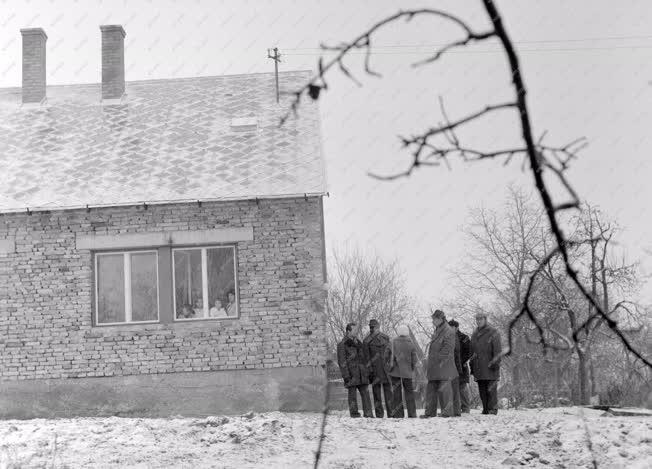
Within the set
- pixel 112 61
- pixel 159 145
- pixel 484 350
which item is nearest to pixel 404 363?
pixel 484 350

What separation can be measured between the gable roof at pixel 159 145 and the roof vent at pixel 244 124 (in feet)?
0.06

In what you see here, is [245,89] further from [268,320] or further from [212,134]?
[268,320]

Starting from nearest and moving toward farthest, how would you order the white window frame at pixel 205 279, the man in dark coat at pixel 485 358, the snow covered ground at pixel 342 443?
the snow covered ground at pixel 342 443, the man in dark coat at pixel 485 358, the white window frame at pixel 205 279

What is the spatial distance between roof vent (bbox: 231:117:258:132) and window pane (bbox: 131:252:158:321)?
354 centimetres

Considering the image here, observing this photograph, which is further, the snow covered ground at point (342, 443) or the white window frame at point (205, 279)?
the white window frame at point (205, 279)

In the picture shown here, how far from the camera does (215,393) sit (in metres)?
15.6

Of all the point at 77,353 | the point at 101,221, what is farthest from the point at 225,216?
the point at 77,353

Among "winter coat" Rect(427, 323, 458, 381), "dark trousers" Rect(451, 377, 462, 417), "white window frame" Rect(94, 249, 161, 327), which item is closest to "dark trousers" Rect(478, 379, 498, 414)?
"dark trousers" Rect(451, 377, 462, 417)

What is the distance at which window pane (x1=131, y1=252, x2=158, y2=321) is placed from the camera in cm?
1609

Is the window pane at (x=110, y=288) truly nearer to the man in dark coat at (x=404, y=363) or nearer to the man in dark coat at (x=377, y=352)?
the man in dark coat at (x=377, y=352)

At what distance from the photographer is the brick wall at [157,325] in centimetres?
1573

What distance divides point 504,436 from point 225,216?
6426 mm

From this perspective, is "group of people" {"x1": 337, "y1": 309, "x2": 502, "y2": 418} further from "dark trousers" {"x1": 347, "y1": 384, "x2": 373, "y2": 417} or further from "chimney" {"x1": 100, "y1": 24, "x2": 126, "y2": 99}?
"chimney" {"x1": 100, "y1": 24, "x2": 126, "y2": 99}

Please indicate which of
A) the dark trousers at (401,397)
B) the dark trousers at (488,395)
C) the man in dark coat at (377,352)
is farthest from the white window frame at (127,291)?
the dark trousers at (488,395)
